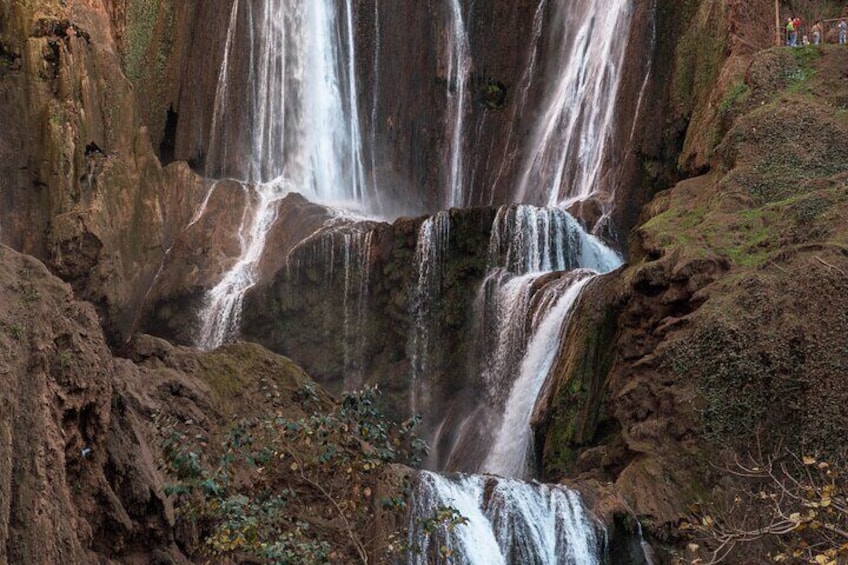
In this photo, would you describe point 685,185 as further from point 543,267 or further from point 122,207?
point 122,207

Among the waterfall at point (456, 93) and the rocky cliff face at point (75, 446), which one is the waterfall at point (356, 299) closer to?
the waterfall at point (456, 93)

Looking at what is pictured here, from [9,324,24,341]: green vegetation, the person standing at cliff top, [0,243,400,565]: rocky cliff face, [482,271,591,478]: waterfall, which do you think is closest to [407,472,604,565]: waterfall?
[0,243,400,565]: rocky cliff face

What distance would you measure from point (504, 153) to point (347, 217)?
6.90 metres

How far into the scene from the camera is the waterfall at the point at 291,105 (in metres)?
40.4

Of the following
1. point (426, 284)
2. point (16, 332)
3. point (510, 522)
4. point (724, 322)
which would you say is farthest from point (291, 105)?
point (16, 332)

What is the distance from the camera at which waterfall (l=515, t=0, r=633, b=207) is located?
34094 mm

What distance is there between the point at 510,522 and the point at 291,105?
27258mm

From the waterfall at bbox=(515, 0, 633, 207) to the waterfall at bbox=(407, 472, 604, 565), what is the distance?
15.9 meters

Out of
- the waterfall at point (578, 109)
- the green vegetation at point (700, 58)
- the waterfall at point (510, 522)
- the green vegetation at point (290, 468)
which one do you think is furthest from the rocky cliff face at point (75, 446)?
the waterfall at point (578, 109)

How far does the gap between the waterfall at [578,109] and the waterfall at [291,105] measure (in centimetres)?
778

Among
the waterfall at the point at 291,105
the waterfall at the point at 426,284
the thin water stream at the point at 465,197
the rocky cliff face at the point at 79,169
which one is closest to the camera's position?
the thin water stream at the point at 465,197

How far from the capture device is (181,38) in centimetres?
4228

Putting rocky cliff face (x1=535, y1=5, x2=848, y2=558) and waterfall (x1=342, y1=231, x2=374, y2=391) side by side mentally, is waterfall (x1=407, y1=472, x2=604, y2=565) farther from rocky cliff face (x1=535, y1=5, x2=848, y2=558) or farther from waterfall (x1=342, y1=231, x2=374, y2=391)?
waterfall (x1=342, y1=231, x2=374, y2=391)

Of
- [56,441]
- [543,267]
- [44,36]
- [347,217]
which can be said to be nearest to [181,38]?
[44,36]
